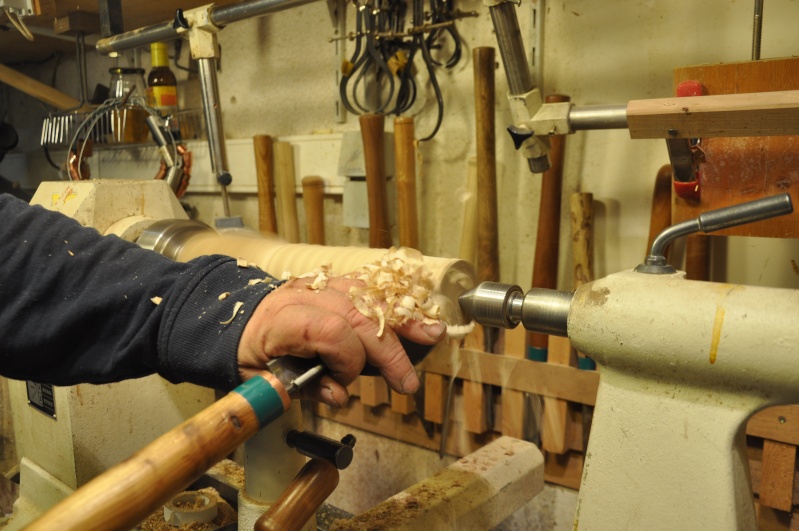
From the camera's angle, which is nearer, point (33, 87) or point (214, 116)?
point (214, 116)

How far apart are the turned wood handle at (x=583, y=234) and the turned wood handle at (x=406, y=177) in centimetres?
38

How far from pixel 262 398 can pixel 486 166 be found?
3.02ft

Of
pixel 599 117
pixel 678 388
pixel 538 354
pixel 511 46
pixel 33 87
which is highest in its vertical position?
pixel 33 87

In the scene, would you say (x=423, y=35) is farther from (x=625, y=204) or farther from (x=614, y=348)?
(x=614, y=348)

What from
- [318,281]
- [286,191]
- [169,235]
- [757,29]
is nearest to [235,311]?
[318,281]

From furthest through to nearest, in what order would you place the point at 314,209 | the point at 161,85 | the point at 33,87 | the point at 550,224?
1. the point at 33,87
2. the point at 161,85
3. the point at 314,209
4. the point at 550,224

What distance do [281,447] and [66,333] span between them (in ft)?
0.95

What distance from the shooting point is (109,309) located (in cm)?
70

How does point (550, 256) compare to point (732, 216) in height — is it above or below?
below

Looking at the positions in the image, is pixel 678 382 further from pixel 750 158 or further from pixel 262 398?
pixel 750 158

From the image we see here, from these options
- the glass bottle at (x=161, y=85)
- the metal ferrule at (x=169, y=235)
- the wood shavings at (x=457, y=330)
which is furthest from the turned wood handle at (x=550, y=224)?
the glass bottle at (x=161, y=85)

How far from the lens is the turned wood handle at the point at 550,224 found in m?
1.28

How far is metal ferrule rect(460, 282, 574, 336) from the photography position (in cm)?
65

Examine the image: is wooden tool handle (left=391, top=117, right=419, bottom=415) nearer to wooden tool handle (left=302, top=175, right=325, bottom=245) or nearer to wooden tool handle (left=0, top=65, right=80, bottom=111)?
wooden tool handle (left=302, top=175, right=325, bottom=245)
